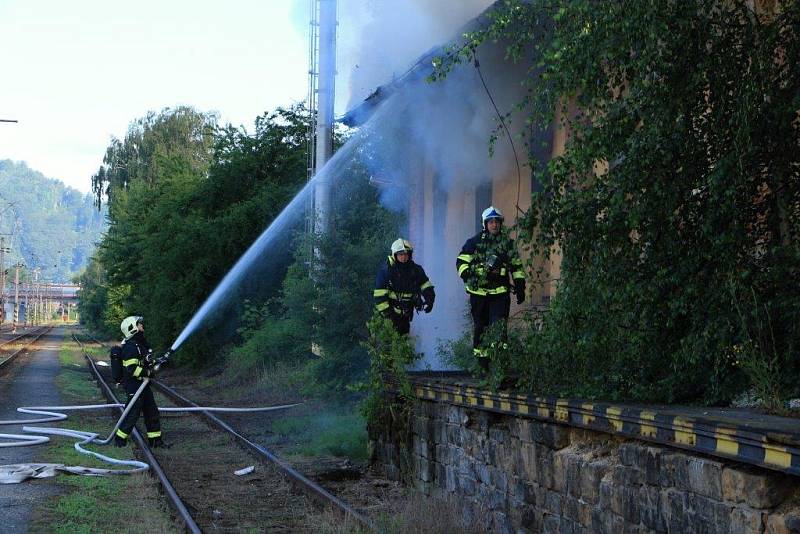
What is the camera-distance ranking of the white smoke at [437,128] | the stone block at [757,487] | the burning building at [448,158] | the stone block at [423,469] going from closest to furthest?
the stone block at [757,487], the stone block at [423,469], the burning building at [448,158], the white smoke at [437,128]

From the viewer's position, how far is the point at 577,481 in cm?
595

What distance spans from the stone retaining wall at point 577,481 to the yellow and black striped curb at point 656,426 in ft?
0.35

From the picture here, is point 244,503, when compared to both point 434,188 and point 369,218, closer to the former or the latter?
point 369,218

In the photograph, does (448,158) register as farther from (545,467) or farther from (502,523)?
(545,467)

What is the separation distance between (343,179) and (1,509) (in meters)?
11.3

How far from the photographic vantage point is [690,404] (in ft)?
20.7

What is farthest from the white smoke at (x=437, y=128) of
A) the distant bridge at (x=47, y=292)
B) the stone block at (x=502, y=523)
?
the distant bridge at (x=47, y=292)

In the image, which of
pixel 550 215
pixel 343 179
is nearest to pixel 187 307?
pixel 343 179

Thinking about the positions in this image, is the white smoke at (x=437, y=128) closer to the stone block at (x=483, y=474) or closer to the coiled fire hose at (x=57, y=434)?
the coiled fire hose at (x=57, y=434)

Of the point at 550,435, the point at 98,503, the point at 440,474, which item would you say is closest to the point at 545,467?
the point at 550,435

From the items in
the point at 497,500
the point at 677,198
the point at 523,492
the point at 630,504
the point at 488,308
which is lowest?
the point at 497,500

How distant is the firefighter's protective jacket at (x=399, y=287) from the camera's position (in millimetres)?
10578

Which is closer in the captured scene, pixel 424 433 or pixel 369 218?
pixel 424 433

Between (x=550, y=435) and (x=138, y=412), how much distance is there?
8.08m
